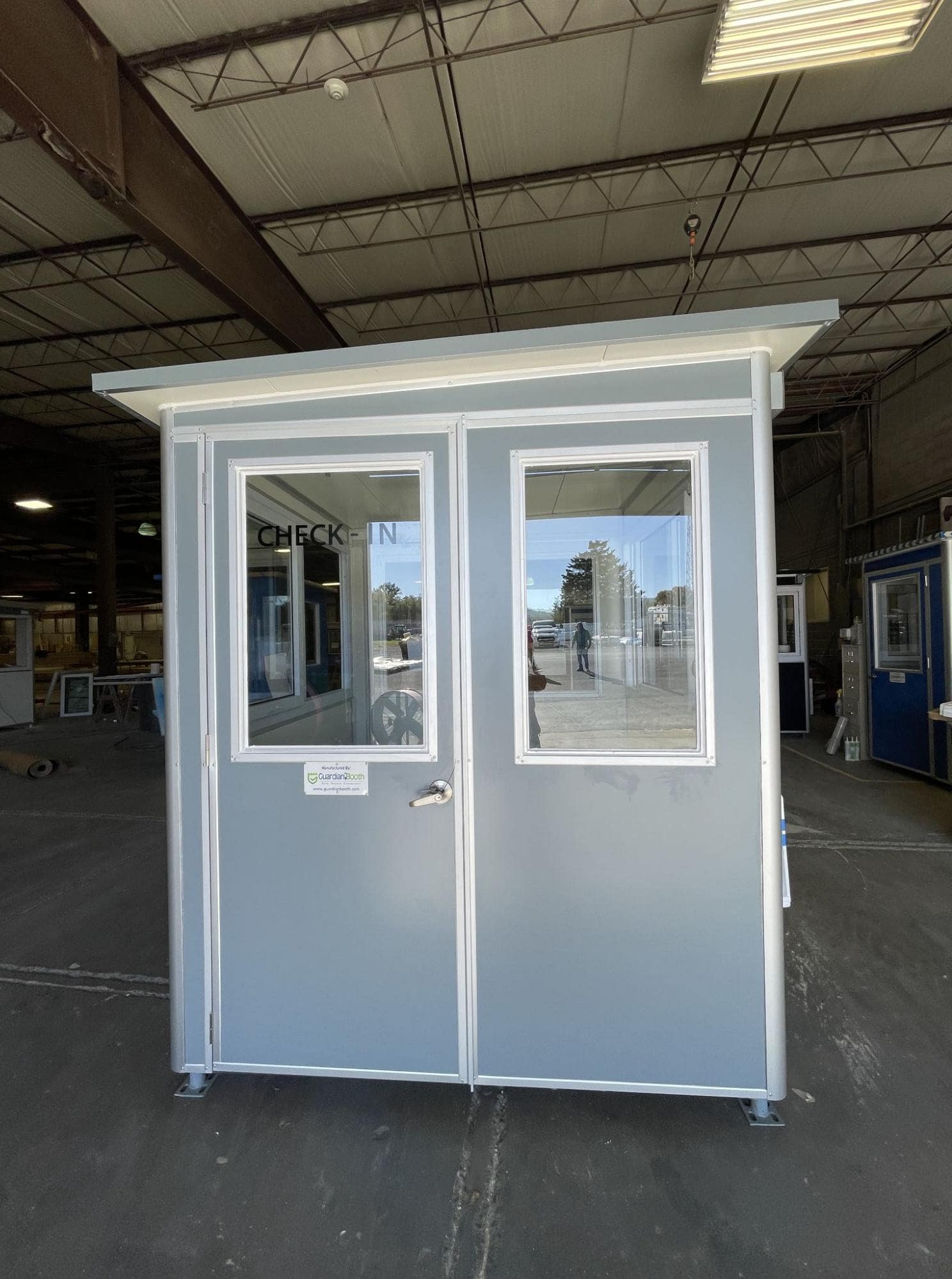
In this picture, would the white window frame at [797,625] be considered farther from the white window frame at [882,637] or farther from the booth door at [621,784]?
the booth door at [621,784]

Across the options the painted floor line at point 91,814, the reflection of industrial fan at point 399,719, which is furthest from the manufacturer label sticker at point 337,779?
the painted floor line at point 91,814

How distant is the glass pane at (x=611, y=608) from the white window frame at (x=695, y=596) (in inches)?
0.8

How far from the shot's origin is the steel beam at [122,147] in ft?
10.6

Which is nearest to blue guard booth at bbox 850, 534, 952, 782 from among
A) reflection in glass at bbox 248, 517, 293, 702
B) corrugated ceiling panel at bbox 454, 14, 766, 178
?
corrugated ceiling panel at bbox 454, 14, 766, 178

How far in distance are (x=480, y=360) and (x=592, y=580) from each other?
2.65 ft

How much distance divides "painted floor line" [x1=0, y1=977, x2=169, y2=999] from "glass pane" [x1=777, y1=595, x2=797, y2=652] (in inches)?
333

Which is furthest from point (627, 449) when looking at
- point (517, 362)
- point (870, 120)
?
point (870, 120)

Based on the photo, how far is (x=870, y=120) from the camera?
15.2 ft

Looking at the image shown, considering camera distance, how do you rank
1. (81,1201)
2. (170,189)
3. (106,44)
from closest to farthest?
1. (81,1201)
2. (106,44)
3. (170,189)

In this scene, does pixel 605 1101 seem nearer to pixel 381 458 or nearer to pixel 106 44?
pixel 381 458

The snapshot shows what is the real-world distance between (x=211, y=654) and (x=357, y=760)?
0.62 metres

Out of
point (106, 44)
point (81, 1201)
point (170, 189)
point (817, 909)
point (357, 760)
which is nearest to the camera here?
point (81, 1201)

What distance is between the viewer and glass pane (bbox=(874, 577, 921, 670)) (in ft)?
20.2

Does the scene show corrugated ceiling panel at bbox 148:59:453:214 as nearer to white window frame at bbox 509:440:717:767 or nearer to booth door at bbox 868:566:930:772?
white window frame at bbox 509:440:717:767
